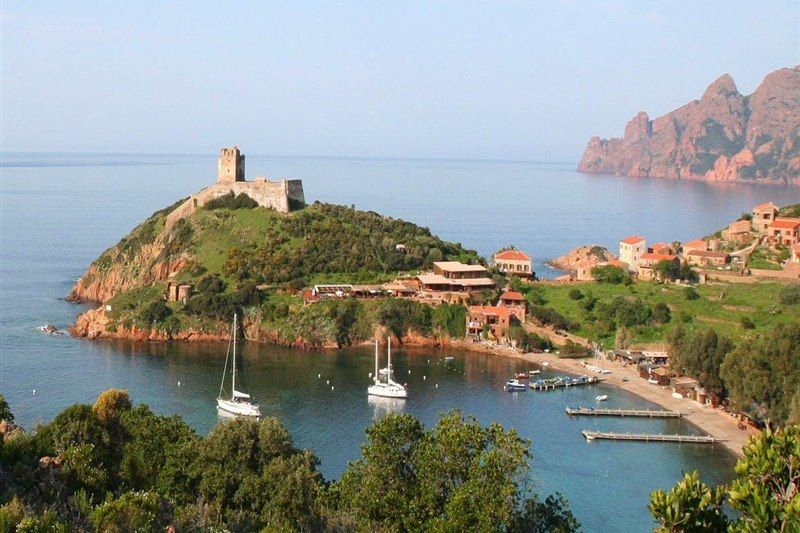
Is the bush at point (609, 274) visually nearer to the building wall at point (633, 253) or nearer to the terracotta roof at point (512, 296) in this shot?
the building wall at point (633, 253)

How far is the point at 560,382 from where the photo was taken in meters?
43.8

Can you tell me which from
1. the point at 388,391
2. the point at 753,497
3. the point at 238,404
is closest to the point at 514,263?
the point at 388,391

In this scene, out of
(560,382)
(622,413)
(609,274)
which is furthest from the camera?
(609,274)

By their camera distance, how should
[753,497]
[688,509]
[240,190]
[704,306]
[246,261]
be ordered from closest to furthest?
1. [753,497]
2. [688,509]
3. [704,306]
4. [246,261]
5. [240,190]

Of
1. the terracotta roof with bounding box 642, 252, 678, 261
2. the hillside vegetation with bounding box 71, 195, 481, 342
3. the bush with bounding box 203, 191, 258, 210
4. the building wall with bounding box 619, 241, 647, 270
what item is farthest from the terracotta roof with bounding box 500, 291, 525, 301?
the bush with bounding box 203, 191, 258, 210

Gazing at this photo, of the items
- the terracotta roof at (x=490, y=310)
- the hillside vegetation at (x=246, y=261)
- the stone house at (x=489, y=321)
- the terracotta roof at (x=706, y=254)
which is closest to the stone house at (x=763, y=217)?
the terracotta roof at (x=706, y=254)

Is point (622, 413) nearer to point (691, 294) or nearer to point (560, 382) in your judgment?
point (560, 382)

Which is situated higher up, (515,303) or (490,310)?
(515,303)

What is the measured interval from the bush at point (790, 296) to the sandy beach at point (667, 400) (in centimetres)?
1009

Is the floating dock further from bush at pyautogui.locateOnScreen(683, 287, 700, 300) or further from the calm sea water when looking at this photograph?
bush at pyautogui.locateOnScreen(683, 287, 700, 300)

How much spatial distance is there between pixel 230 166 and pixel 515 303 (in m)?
26.7

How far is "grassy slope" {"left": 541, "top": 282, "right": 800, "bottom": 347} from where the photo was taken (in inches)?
1911

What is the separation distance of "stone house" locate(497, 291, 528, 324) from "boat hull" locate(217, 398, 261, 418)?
20.2 meters

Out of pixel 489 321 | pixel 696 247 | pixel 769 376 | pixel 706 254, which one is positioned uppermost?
pixel 696 247
